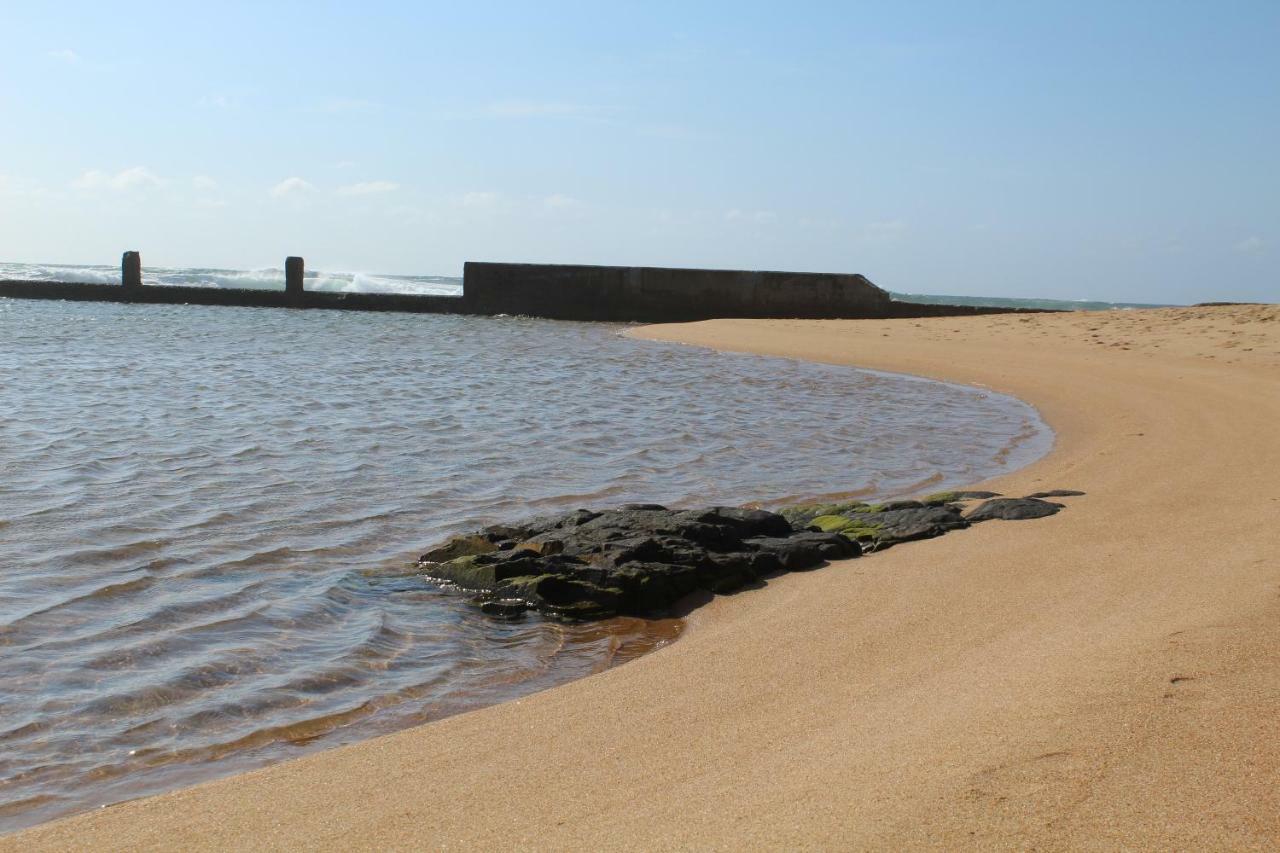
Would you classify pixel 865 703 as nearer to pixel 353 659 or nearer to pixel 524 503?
pixel 353 659

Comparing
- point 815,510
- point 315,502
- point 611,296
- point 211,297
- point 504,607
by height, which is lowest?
point 504,607

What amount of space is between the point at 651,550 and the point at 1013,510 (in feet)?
6.79

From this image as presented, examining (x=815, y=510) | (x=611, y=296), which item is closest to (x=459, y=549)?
(x=815, y=510)

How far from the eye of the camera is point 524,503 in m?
7.02

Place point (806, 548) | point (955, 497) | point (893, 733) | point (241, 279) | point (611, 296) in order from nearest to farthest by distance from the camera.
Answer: point (893, 733)
point (806, 548)
point (955, 497)
point (611, 296)
point (241, 279)

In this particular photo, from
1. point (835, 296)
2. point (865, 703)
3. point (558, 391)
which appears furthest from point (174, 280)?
point (865, 703)

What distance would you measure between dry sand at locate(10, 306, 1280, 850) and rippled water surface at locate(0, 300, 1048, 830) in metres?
0.46

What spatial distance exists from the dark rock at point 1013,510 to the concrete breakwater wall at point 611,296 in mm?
19338

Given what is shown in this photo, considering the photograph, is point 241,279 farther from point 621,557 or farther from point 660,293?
point 621,557

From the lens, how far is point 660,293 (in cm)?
2900

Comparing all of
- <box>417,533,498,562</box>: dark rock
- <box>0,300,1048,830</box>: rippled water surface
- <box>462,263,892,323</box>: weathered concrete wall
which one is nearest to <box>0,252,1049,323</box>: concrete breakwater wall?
<box>462,263,892,323</box>: weathered concrete wall

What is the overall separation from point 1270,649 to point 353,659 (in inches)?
117

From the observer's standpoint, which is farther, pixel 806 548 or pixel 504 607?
pixel 806 548

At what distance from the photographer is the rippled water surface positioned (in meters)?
3.67
